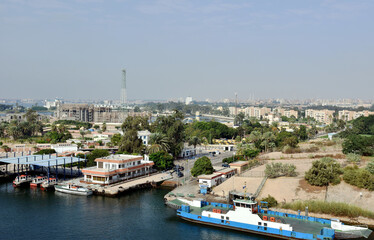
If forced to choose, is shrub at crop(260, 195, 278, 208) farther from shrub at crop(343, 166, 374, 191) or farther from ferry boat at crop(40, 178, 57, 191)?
ferry boat at crop(40, 178, 57, 191)

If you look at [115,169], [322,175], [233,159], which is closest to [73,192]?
[115,169]

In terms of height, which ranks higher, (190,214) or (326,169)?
(326,169)

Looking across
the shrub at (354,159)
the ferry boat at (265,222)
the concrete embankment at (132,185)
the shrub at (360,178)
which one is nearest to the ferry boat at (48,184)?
the concrete embankment at (132,185)

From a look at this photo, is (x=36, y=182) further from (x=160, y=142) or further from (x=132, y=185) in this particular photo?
(x=160, y=142)

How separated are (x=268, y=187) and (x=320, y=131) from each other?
77.2 metres

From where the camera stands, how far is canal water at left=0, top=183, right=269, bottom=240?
23.6m

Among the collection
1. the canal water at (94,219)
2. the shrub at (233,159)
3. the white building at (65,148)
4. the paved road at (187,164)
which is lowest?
the canal water at (94,219)

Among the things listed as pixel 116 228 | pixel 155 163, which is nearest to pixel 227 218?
pixel 116 228

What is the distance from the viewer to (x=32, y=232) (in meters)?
23.7

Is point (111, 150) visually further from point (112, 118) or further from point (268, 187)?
point (112, 118)

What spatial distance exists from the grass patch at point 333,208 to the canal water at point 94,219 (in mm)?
5735

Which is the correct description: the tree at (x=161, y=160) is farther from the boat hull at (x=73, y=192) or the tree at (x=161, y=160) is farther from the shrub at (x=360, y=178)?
the shrub at (x=360, y=178)

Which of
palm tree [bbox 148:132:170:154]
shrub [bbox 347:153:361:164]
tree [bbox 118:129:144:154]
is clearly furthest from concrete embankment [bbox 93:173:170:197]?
shrub [bbox 347:153:361:164]

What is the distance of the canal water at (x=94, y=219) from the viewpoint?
2359cm
